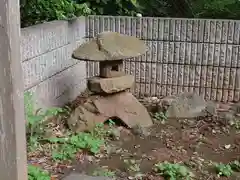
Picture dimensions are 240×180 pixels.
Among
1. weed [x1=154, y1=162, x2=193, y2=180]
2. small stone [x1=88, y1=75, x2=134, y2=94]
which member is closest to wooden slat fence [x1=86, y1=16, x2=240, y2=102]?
small stone [x1=88, y1=75, x2=134, y2=94]

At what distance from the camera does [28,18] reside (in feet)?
19.2

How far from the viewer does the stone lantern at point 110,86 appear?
4.39m

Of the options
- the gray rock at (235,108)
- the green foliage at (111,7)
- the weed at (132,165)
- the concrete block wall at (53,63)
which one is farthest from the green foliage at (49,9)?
the weed at (132,165)

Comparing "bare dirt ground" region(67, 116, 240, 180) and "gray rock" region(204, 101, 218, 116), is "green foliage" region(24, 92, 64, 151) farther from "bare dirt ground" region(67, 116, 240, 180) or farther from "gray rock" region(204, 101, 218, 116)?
"gray rock" region(204, 101, 218, 116)

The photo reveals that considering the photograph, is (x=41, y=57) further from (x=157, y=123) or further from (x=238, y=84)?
(x=238, y=84)

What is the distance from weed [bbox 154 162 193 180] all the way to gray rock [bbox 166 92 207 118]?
1465mm

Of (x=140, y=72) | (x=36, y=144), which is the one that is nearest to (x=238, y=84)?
(x=140, y=72)

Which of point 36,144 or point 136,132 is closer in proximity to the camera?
point 36,144

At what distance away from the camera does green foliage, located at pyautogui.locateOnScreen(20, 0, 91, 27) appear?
5684mm

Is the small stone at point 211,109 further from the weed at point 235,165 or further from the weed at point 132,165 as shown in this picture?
the weed at point 132,165

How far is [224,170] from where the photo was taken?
3463 mm

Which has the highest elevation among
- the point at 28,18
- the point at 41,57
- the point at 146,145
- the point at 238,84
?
the point at 28,18

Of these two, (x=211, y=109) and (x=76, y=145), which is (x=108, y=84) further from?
(x=211, y=109)

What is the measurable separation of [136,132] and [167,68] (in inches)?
57.0
